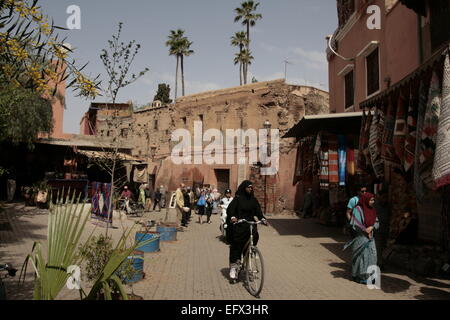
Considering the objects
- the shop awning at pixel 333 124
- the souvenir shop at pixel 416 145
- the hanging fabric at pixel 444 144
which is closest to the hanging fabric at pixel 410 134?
the souvenir shop at pixel 416 145

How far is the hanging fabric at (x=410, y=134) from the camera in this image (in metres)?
5.64

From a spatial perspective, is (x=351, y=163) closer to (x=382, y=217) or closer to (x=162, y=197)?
(x=382, y=217)

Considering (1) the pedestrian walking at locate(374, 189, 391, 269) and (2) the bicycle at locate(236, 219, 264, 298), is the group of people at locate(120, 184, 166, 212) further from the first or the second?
(1) the pedestrian walking at locate(374, 189, 391, 269)

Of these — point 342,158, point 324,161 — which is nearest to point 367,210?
point 342,158

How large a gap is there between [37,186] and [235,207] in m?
14.7

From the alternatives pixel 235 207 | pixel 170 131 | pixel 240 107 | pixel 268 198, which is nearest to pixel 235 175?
pixel 268 198

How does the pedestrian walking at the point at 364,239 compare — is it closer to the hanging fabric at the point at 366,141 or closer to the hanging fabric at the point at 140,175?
the hanging fabric at the point at 366,141

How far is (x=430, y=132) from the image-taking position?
494 centimetres

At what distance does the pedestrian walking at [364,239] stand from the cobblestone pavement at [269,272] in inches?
10.7

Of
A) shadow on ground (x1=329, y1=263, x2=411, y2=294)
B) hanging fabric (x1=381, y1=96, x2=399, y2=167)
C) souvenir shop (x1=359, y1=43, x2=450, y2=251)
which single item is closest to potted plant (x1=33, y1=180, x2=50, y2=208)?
shadow on ground (x1=329, y1=263, x2=411, y2=294)

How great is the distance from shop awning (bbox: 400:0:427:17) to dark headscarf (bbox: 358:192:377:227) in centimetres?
507

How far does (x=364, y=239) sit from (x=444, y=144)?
247 centimetres

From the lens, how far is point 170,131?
32.2 metres

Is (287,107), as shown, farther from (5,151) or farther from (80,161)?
(5,151)
